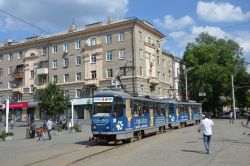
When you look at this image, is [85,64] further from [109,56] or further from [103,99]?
[103,99]

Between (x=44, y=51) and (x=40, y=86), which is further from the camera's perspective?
(x=44, y=51)

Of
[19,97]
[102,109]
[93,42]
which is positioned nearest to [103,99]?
[102,109]

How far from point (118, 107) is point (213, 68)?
45.6 metres

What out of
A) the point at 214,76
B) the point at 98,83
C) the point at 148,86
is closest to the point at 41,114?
the point at 98,83

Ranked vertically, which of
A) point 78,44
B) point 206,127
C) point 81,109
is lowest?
point 206,127

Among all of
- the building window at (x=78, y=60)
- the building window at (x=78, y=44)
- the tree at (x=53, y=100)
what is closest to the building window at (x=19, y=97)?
the building window at (x=78, y=60)

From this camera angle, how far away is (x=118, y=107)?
2088cm

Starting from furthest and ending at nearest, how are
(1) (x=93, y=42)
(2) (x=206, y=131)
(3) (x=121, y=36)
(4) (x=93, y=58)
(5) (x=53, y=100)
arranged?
1. (1) (x=93, y=42)
2. (4) (x=93, y=58)
3. (3) (x=121, y=36)
4. (5) (x=53, y=100)
5. (2) (x=206, y=131)

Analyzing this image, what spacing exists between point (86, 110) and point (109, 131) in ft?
116

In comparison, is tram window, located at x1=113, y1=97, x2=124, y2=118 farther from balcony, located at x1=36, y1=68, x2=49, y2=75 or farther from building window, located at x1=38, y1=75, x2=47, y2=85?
building window, located at x1=38, y1=75, x2=47, y2=85

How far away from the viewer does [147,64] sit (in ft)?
184

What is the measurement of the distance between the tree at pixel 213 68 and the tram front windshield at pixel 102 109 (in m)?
45.3

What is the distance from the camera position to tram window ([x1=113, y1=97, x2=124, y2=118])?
20.7 m

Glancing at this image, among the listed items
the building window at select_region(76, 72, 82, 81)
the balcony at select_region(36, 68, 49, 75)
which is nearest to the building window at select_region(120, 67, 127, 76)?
the building window at select_region(76, 72, 82, 81)
